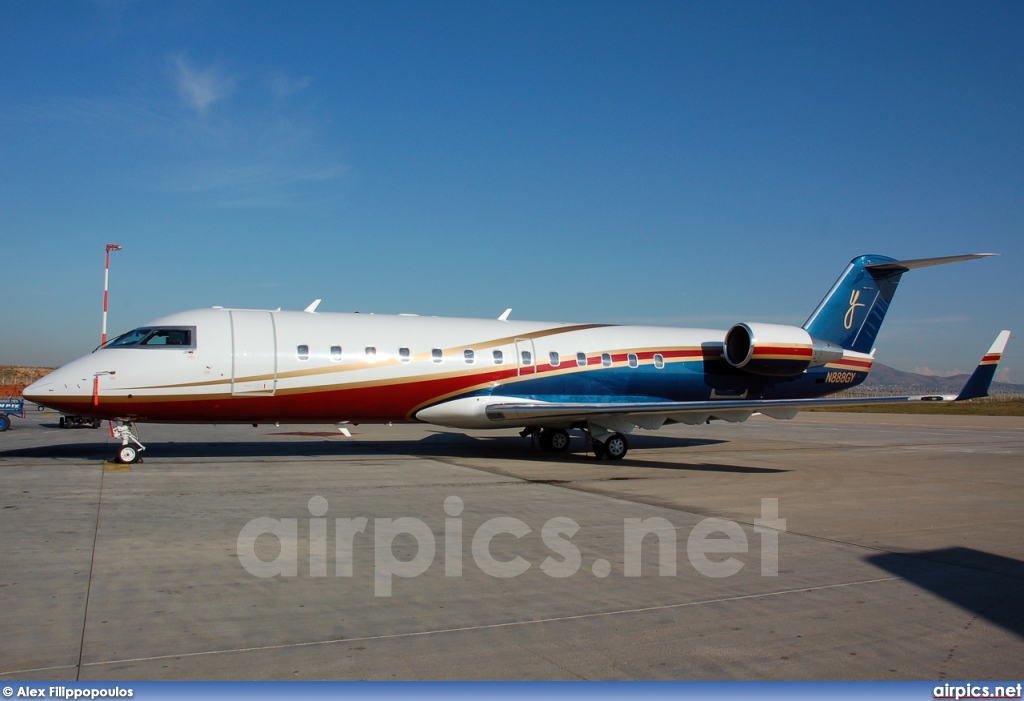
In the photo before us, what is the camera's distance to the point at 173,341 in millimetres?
14930

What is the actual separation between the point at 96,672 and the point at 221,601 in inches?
59.9

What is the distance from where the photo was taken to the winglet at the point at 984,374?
54.4 feet

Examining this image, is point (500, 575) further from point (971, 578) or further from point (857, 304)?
point (857, 304)

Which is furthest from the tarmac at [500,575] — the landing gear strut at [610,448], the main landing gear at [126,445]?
the landing gear strut at [610,448]

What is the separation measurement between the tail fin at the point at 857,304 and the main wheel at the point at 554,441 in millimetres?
7342

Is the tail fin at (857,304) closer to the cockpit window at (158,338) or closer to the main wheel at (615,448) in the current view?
the main wheel at (615,448)

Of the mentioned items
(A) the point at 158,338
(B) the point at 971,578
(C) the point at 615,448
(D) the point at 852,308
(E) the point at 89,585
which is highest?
(D) the point at 852,308

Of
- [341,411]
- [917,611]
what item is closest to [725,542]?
[917,611]

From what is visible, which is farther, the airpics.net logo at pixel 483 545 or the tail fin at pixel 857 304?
the tail fin at pixel 857 304

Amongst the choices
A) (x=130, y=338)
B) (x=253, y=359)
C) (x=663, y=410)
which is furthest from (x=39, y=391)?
(x=663, y=410)

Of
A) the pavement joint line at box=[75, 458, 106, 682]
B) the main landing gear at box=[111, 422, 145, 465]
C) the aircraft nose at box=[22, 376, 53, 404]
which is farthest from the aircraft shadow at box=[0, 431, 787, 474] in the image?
the pavement joint line at box=[75, 458, 106, 682]

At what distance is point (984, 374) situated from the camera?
57.2 ft

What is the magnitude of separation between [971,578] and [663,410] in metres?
9.62

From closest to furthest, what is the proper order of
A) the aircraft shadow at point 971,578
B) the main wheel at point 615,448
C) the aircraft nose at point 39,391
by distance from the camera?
the aircraft shadow at point 971,578 → the aircraft nose at point 39,391 → the main wheel at point 615,448
